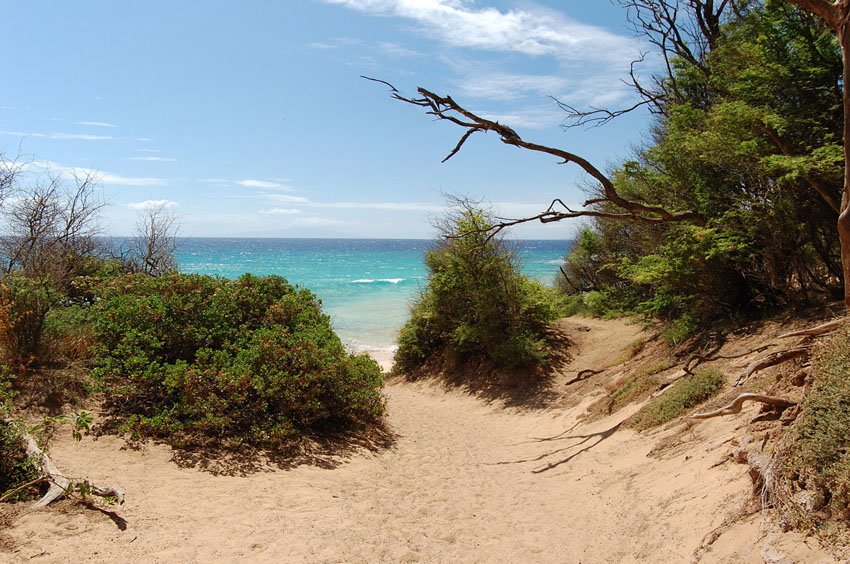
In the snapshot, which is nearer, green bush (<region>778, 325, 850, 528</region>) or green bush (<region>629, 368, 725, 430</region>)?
green bush (<region>778, 325, 850, 528</region>)

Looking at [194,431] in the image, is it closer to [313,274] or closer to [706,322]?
[706,322]

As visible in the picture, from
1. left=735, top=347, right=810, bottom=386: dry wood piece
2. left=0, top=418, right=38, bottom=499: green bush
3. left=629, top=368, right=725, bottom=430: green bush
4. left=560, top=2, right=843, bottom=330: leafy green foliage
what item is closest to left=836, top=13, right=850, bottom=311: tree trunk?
left=735, top=347, right=810, bottom=386: dry wood piece

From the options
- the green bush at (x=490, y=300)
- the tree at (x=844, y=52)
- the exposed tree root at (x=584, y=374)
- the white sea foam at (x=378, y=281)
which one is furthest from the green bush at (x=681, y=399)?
the white sea foam at (x=378, y=281)

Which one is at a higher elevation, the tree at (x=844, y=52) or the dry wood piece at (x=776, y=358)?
the tree at (x=844, y=52)

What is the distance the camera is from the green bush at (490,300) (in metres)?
15.3

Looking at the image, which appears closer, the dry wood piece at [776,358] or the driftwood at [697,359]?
the dry wood piece at [776,358]

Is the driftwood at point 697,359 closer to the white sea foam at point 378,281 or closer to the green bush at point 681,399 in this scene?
the green bush at point 681,399

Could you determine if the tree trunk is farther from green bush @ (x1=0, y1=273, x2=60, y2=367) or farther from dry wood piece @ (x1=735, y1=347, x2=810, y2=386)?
green bush @ (x1=0, y1=273, x2=60, y2=367)

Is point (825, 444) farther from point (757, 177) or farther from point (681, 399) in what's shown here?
point (757, 177)

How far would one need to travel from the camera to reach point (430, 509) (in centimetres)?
672

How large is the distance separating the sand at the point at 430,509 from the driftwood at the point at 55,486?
164 millimetres

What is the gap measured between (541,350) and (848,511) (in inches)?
490

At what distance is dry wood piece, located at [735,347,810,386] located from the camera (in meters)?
5.94

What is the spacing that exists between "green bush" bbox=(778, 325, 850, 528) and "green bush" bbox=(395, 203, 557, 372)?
10725 millimetres
